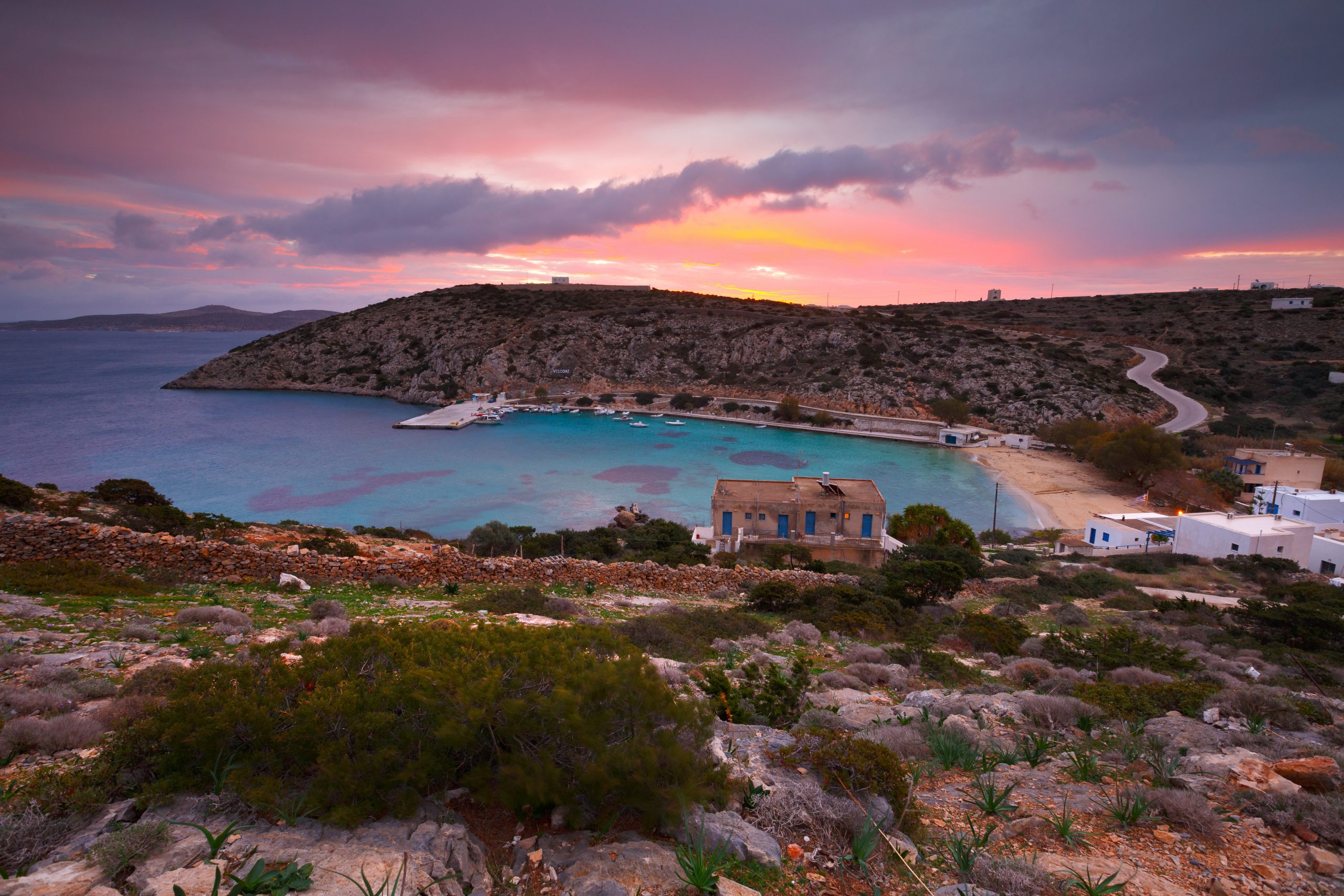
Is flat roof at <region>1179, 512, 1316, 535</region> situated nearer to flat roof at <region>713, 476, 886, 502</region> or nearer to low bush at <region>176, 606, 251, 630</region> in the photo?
flat roof at <region>713, 476, 886, 502</region>

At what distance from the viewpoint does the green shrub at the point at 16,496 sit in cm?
1143

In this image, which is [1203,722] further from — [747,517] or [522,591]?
[747,517]

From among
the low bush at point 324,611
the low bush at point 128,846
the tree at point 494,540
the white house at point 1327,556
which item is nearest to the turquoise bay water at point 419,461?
the tree at point 494,540

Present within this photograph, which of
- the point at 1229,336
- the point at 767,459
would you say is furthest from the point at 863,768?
the point at 1229,336

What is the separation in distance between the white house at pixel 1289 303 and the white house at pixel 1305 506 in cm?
6803

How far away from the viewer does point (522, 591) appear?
10586 millimetres

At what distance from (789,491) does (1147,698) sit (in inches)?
739

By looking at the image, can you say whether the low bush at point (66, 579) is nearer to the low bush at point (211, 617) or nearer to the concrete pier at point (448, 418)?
the low bush at point (211, 617)

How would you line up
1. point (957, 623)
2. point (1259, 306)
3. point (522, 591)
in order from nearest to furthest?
point (522, 591), point (957, 623), point (1259, 306)

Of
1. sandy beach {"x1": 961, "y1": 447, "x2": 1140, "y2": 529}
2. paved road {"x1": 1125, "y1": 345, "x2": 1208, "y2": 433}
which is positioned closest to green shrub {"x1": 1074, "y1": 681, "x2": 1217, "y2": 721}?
sandy beach {"x1": 961, "y1": 447, "x2": 1140, "y2": 529}

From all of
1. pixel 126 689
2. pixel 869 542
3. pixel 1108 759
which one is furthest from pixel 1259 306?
pixel 126 689

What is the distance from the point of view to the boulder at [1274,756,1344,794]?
3807 millimetres

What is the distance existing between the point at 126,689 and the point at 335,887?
3173 mm

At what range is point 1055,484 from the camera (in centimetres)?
3584
